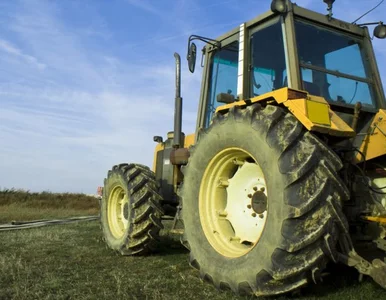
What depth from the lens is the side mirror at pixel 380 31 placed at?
16.6 ft

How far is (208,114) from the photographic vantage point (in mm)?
5551

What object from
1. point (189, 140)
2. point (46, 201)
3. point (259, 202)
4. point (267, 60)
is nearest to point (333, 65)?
point (267, 60)

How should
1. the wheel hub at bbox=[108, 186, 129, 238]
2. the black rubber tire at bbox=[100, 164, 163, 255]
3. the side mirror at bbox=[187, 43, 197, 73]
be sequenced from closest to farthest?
1. the side mirror at bbox=[187, 43, 197, 73]
2. the black rubber tire at bbox=[100, 164, 163, 255]
3. the wheel hub at bbox=[108, 186, 129, 238]

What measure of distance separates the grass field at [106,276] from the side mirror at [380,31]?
2831 mm

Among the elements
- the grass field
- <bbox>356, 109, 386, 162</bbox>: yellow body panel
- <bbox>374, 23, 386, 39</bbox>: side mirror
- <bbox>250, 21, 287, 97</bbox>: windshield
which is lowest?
the grass field

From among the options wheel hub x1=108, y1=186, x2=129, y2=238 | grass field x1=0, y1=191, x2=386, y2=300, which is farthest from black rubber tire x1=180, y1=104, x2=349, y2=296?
wheel hub x1=108, y1=186, x2=129, y2=238

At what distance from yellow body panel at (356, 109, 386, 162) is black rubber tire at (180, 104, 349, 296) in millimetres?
892

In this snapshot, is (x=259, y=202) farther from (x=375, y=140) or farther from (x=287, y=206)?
(x=375, y=140)

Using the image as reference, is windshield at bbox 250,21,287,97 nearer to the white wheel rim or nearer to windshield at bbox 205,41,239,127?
windshield at bbox 205,41,239,127

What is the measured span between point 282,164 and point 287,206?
321mm

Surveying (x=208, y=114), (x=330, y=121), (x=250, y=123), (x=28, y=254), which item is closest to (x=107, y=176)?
(x=28, y=254)

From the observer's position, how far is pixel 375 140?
13.1ft

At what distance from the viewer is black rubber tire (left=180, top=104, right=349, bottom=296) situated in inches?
119

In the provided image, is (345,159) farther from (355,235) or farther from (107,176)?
(107,176)
